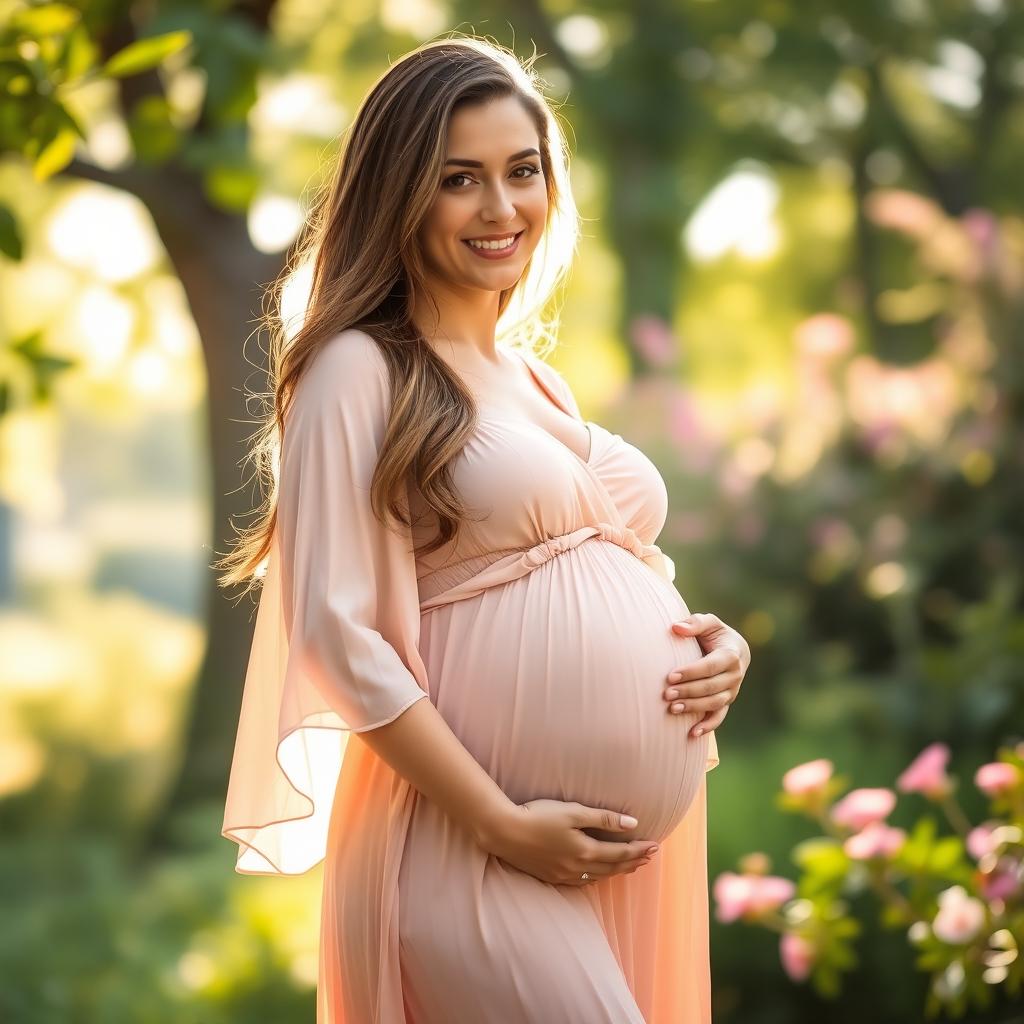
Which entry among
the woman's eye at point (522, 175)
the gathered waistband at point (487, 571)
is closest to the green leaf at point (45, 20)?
the woman's eye at point (522, 175)

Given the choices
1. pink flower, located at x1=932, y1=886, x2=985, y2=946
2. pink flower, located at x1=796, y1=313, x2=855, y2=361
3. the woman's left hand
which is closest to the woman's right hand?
the woman's left hand

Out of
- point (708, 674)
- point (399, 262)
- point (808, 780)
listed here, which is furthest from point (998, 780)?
point (399, 262)

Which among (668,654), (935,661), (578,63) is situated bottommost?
(668,654)

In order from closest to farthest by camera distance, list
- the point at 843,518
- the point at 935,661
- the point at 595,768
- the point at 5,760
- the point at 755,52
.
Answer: the point at 595,768 → the point at 935,661 → the point at 843,518 → the point at 5,760 → the point at 755,52

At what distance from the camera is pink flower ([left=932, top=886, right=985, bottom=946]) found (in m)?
2.99

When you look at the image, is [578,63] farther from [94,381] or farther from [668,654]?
[668,654]

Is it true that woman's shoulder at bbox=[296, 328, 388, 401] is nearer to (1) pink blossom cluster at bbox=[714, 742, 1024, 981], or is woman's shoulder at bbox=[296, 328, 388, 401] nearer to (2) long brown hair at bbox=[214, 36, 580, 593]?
(2) long brown hair at bbox=[214, 36, 580, 593]

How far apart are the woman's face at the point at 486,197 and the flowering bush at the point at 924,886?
1654mm

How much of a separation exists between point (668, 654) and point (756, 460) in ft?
15.5

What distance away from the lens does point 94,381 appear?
8.47m

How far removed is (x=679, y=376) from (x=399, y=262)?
6347 mm

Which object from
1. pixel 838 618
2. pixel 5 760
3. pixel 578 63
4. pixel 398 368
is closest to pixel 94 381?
pixel 5 760

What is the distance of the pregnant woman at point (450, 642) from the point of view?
1.96 metres

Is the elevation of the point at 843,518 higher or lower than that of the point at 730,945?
higher
